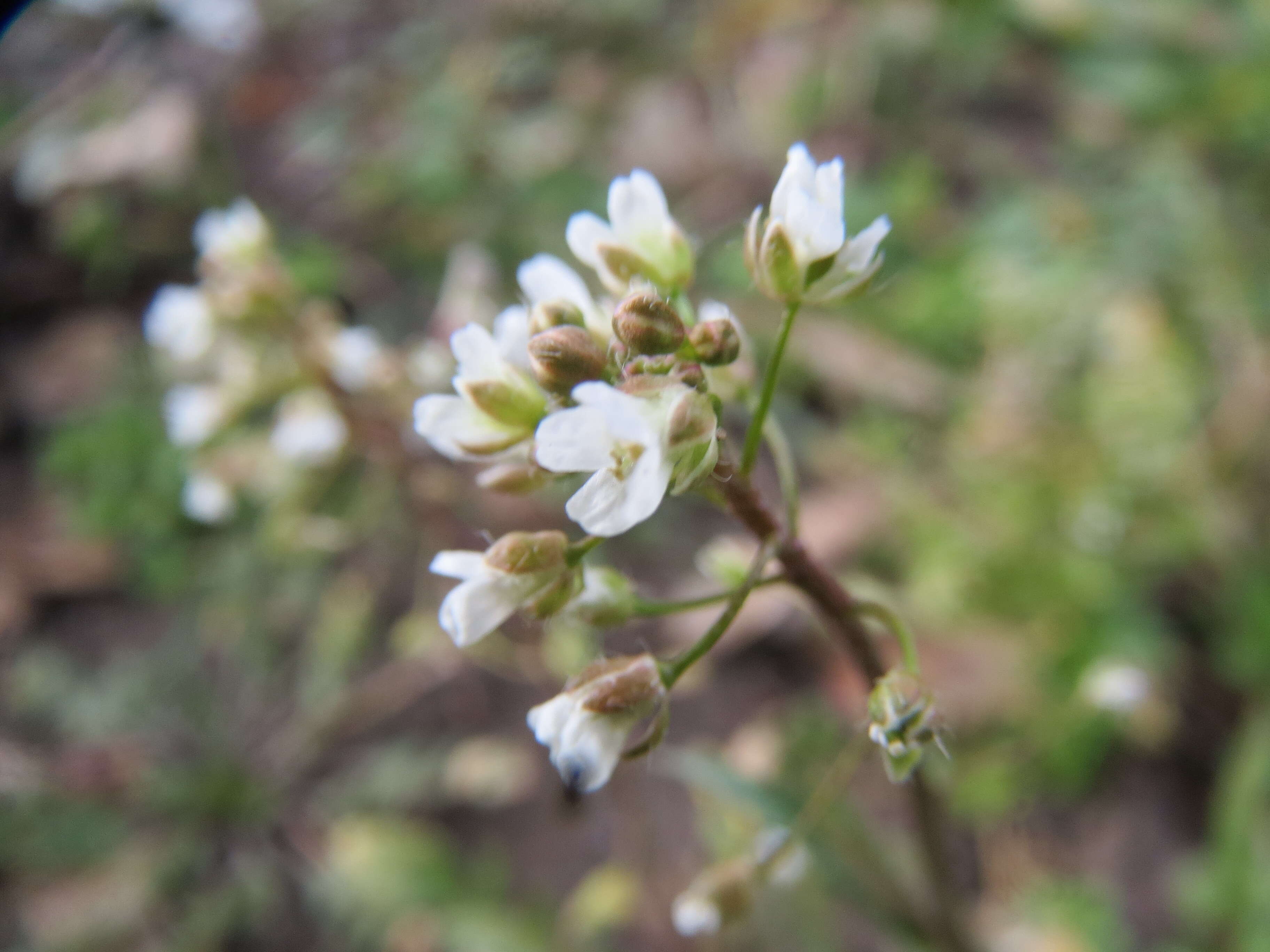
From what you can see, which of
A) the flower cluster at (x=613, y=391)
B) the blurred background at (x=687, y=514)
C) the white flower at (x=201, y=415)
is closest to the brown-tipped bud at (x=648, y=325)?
the flower cluster at (x=613, y=391)

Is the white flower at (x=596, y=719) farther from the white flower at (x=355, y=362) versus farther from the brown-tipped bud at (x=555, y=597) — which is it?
the white flower at (x=355, y=362)

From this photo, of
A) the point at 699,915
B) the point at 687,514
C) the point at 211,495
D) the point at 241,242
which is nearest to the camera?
the point at 699,915

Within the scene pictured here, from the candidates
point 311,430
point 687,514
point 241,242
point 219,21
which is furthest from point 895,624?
point 219,21

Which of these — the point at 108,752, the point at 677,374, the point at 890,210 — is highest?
the point at 677,374

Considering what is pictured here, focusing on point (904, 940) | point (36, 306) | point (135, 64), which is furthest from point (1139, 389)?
point (135, 64)

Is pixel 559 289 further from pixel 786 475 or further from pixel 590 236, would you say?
pixel 786 475

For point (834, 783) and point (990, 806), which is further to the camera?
point (990, 806)

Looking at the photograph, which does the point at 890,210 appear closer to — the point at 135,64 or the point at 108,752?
the point at 108,752
